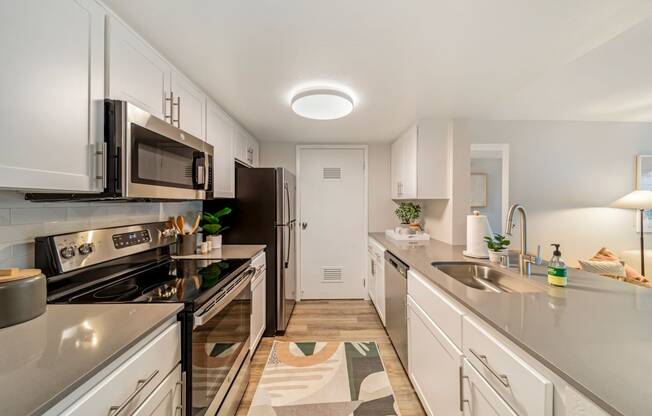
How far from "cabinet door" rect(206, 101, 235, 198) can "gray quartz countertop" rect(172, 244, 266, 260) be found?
0.46 metres

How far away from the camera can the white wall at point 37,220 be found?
105cm

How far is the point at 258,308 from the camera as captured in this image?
240 cm

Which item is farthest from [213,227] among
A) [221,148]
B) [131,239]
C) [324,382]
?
[324,382]

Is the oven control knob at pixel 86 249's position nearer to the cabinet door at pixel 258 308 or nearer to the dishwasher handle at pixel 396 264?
the cabinet door at pixel 258 308

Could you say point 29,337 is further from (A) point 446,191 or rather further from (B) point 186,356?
(A) point 446,191

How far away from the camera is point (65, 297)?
3.70 feet

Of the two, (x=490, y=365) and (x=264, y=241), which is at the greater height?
(x=264, y=241)

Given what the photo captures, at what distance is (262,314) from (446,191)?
216cm

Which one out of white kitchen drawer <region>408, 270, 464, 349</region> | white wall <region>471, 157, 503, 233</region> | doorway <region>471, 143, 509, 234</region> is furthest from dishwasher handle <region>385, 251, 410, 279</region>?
white wall <region>471, 157, 503, 233</region>

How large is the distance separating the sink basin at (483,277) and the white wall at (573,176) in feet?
5.50

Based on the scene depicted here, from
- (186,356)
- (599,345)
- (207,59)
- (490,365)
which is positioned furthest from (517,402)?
(207,59)

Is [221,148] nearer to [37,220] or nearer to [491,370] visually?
[37,220]

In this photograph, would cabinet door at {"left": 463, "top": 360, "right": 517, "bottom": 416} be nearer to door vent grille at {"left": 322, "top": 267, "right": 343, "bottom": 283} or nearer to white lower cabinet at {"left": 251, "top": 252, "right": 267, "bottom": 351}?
white lower cabinet at {"left": 251, "top": 252, "right": 267, "bottom": 351}

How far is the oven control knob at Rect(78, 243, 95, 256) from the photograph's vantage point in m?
1.27
